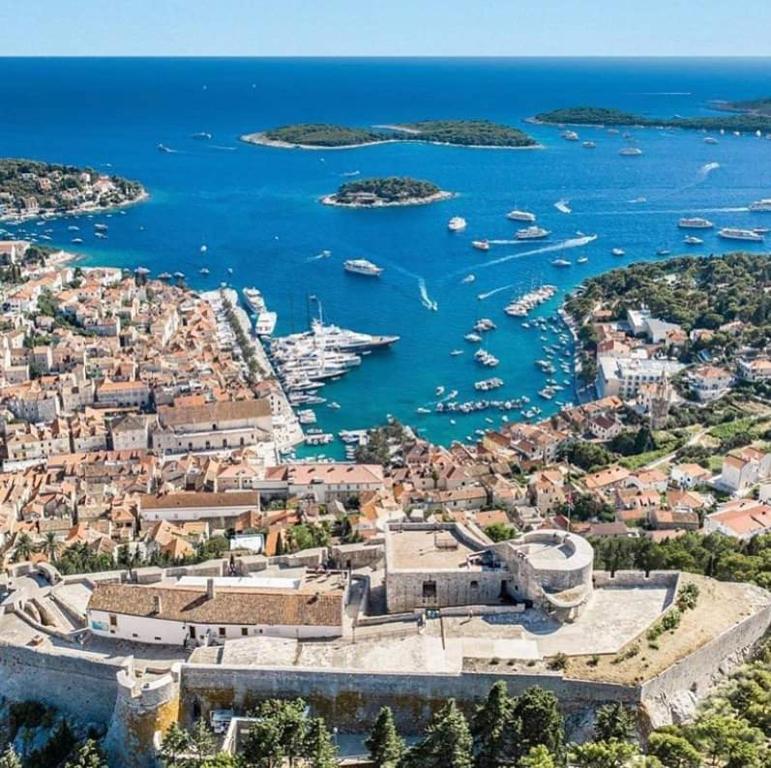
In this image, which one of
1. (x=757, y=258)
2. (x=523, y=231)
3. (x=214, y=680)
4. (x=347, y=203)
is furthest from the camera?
(x=347, y=203)

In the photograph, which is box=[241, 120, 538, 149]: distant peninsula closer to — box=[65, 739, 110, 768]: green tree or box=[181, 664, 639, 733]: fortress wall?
box=[181, 664, 639, 733]: fortress wall

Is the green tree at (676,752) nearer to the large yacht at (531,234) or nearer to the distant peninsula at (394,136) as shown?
the large yacht at (531,234)

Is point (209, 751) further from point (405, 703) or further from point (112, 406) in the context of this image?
point (112, 406)

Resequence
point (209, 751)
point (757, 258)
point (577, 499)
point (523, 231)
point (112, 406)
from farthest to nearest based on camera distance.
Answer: point (523, 231), point (757, 258), point (112, 406), point (577, 499), point (209, 751)

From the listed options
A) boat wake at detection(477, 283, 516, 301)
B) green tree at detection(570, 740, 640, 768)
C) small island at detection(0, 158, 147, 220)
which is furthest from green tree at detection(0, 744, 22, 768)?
small island at detection(0, 158, 147, 220)

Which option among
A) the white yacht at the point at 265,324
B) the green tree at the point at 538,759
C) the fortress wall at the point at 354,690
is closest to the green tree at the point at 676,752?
the fortress wall at the point at 354,690

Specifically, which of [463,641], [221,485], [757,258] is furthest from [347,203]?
[463,641]

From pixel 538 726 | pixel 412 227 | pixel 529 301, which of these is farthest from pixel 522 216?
pixel 538 726
